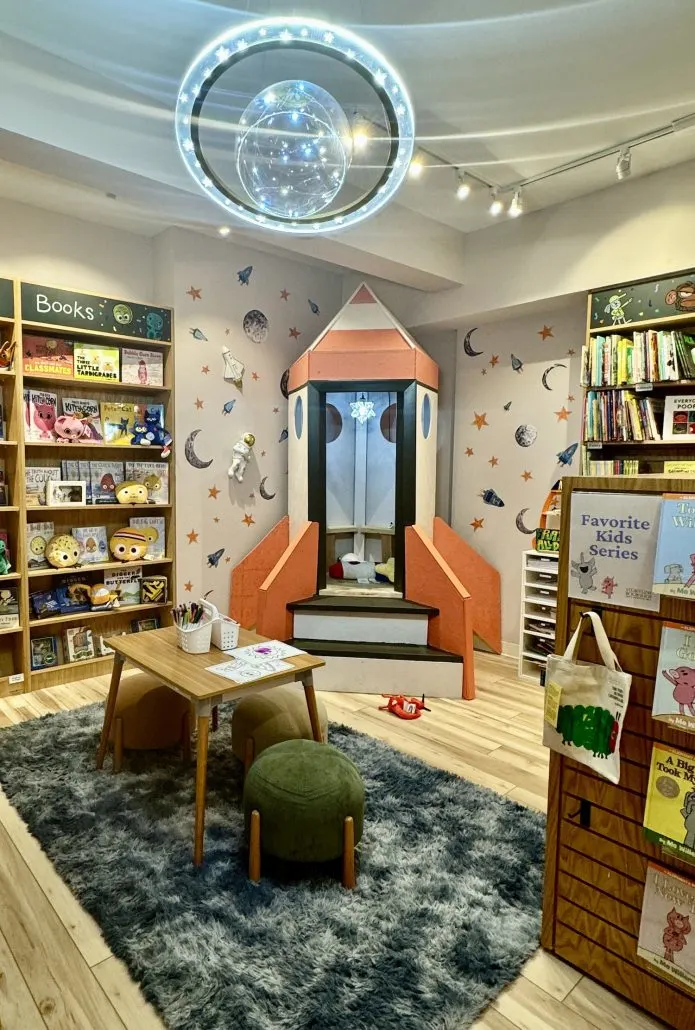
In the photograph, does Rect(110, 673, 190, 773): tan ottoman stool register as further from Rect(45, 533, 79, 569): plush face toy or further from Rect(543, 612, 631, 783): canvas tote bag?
→ Rect(543, 612, 631, 783): canvas tote bag

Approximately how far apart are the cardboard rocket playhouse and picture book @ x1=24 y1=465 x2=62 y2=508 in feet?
4.46

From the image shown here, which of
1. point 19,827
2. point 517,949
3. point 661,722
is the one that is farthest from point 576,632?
point 19,827

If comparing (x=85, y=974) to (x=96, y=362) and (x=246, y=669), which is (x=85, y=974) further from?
(x=96, y=362)

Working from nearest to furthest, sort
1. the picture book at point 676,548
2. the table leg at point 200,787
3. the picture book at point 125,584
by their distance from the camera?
the picture book at point 676,548 → the table leg at point 200,787 → the picture book at point 125,584

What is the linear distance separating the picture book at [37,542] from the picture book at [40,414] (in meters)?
0.52

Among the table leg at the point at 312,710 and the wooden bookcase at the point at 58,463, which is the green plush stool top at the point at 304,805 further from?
the wooden bookcase at the point at 58,463

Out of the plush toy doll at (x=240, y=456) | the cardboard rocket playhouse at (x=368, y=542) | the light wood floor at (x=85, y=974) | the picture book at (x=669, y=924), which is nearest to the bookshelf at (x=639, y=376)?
the cardboard rocket playhouse at (x=368, y=542)

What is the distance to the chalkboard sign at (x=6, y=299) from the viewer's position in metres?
3.13

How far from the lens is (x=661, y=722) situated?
1.28 metres

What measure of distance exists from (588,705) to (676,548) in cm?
42

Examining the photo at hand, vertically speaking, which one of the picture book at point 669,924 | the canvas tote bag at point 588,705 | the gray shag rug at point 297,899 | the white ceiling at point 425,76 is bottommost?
the gray shag rug at point 297,899

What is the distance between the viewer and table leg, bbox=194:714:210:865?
1866mm

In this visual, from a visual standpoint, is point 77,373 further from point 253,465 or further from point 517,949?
point 517,949

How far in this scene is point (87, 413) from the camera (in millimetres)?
3568
